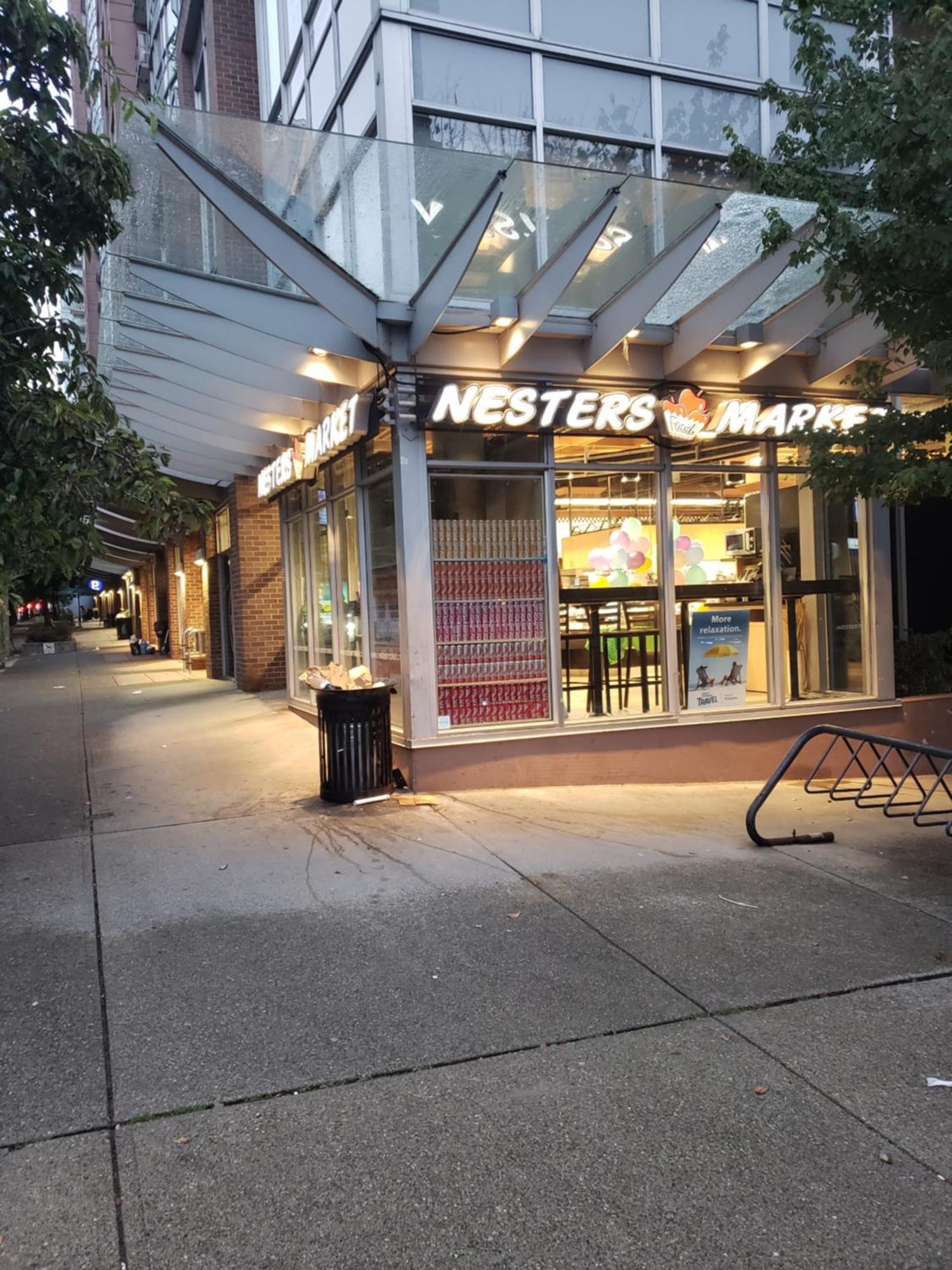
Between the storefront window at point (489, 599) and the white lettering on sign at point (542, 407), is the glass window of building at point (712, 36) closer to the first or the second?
the white lettering on sign at point (542, 407)

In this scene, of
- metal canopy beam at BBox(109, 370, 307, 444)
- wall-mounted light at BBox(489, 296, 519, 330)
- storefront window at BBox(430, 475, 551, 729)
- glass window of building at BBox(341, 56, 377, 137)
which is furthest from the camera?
metal canopy beam at BBox(109, 370, 307, 444)

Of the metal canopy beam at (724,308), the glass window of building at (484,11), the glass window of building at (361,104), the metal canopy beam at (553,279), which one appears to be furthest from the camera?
the glass window of building at (361,104)

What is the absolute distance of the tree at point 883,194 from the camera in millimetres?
6258

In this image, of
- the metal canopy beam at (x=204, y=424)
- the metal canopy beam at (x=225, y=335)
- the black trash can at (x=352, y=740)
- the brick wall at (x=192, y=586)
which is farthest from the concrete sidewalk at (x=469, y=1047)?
the brick wall at (x=192, y=586)

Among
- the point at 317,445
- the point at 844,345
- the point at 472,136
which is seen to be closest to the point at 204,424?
the point at 317,445

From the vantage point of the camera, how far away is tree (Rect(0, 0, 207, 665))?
4.70 m

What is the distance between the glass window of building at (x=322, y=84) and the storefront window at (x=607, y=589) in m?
4.56

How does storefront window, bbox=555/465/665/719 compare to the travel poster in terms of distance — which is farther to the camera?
the travel poster

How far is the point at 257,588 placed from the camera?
46.0ft

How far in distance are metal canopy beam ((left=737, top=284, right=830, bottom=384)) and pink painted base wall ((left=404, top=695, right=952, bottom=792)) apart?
3.54 meters

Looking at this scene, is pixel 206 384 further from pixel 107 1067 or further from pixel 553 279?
pixel 107 1067

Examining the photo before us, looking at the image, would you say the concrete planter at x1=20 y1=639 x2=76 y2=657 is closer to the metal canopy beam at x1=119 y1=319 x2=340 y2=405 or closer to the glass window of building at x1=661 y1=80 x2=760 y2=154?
the metal canopy beam at x1=119 y1=319 x2=340 y2=405

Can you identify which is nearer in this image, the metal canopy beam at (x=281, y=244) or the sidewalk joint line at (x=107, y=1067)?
the sidewalk joint line at (x=107, y=1067)

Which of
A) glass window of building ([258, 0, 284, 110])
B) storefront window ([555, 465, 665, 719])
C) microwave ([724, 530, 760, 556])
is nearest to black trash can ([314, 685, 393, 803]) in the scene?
storefront window ([555, 465, 665, 719])
